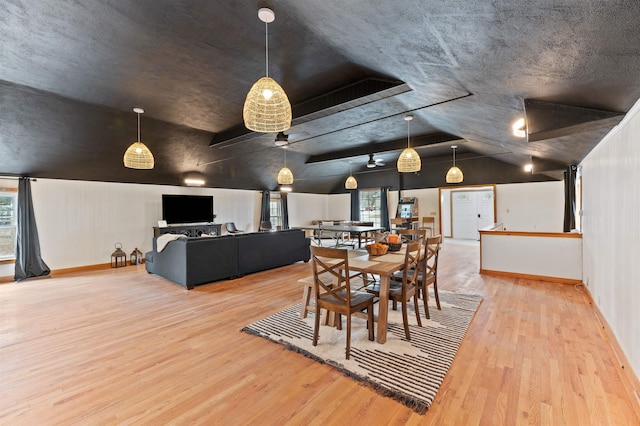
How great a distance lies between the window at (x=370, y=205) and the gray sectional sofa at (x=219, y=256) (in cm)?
655

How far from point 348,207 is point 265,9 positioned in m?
10.6

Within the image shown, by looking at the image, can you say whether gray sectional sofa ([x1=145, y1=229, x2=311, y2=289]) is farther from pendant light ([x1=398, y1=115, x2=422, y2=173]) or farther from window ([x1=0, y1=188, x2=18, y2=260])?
pendant light ([x1=398, y1=115, x2=422, y2=173])

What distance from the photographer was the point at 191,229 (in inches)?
304

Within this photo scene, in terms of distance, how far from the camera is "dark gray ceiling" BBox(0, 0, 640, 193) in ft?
5.80

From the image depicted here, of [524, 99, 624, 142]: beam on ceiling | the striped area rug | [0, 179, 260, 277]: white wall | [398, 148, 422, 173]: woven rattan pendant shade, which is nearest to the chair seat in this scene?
the striped area rug

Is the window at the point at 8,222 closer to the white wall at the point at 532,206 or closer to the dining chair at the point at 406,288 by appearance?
the dining chair at the point at 406,288

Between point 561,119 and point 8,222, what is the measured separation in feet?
29.7

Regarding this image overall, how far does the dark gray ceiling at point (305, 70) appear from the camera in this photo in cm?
177

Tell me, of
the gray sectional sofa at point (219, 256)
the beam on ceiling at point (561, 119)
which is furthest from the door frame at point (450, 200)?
the beam on ceiling at point (561, 119)

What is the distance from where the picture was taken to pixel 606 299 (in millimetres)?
2947

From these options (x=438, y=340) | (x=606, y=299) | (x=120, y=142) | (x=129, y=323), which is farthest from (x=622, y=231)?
(x=120, y=142)

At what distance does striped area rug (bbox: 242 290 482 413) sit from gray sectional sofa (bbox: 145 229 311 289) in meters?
1.97

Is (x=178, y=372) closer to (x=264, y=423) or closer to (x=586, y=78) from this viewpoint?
(x=264, y=423)

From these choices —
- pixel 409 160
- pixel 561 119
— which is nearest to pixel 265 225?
pixel 409 160
